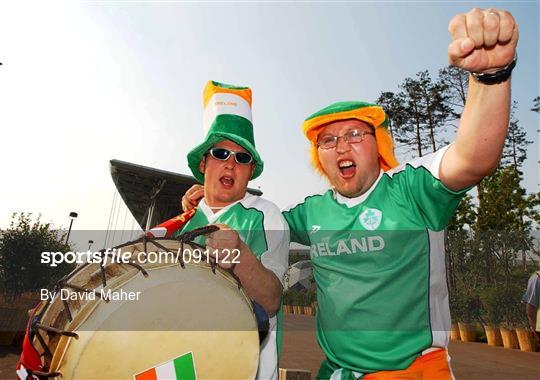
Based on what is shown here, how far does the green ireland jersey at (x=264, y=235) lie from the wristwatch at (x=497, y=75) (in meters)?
1.12

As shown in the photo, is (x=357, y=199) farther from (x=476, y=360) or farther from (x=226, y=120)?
(x=476, y=360)

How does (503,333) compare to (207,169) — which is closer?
(207,169)

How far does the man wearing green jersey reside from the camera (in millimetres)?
1831

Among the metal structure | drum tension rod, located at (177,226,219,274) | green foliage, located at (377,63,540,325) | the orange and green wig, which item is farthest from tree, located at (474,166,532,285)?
drum tension rod, located at (177,226,219,274)

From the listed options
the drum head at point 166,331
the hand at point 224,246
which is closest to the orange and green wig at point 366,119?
the hand at point 224,246

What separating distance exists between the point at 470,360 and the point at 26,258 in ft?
54.9

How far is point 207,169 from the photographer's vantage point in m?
2.42

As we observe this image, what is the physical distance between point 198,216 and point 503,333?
11.3 metres

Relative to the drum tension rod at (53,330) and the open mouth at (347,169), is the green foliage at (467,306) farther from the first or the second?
the drum tension rod at (53,330)

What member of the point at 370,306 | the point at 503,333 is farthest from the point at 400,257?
the point at 503,333

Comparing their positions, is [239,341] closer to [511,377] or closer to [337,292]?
[337,292]

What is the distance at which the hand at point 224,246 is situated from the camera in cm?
157

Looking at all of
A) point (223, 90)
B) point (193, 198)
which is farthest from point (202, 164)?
point (223, 90)

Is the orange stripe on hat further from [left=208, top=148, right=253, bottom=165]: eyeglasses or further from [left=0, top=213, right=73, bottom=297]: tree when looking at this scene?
[left=0, top=213, right=73, bottom=297]: tree
